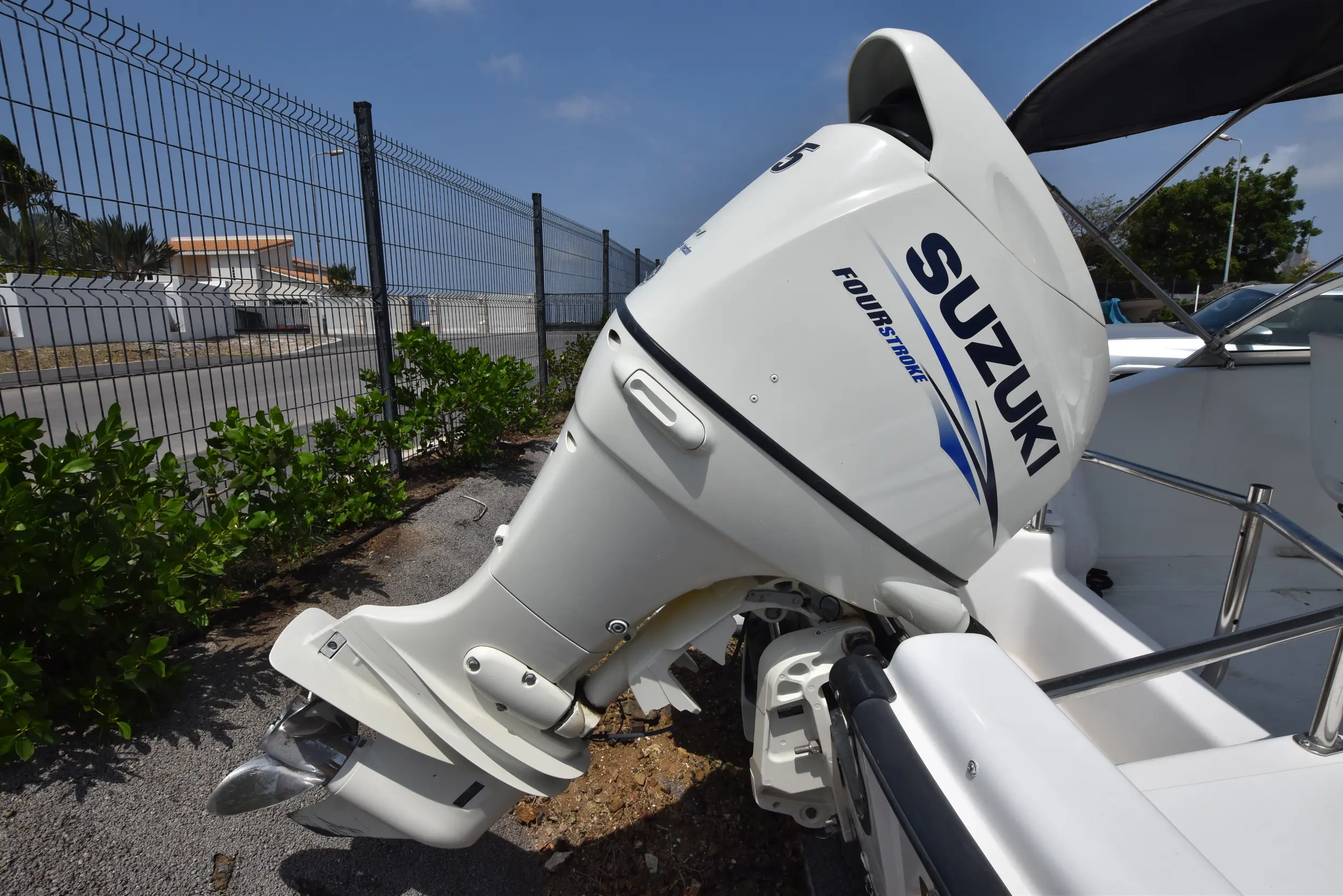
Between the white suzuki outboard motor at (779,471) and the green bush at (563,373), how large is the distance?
5413 millimetres

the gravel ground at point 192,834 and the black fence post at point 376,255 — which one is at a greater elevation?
the black fence post at point 376,255

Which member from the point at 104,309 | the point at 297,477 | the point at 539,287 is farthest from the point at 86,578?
the point at 539,287

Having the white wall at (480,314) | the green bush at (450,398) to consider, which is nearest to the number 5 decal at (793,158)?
the green bush at (450,398)

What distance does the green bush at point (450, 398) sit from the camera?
4258mm

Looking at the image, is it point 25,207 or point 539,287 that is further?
point 539,287

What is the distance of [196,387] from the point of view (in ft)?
12.7

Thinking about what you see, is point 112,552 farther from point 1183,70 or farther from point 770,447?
point 1183,70

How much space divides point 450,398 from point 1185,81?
3731 millimetres

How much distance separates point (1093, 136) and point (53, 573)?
12.0ft

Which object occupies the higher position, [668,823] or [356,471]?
[356,471]

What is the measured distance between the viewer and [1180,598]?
247cm

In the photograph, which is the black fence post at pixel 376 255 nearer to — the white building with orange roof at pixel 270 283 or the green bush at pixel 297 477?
the white building with orange roof at pixel 270 283

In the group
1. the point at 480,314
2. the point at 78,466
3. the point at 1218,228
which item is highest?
the point at 1218,228

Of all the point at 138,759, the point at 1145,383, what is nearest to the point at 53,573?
the point at 138,759
